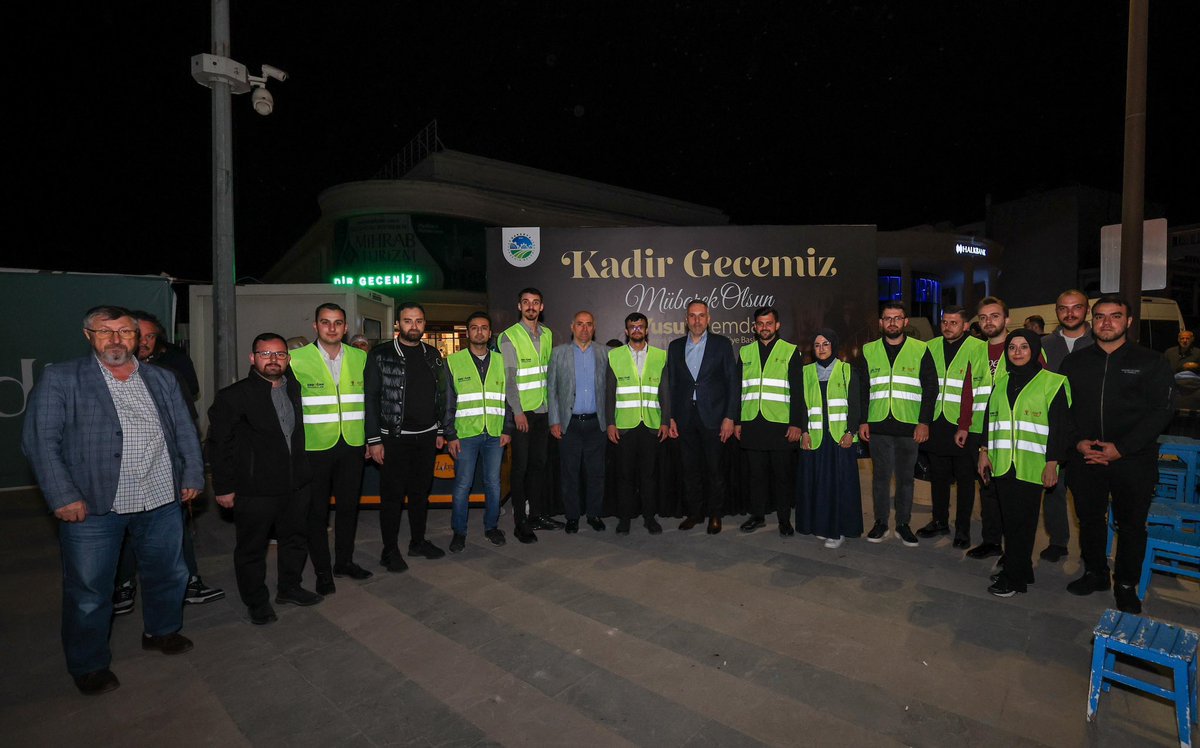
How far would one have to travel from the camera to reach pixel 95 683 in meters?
2.97

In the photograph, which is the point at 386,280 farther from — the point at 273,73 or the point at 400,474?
the point at 400,474

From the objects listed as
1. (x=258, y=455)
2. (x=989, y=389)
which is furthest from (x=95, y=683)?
(x=989, y=389)

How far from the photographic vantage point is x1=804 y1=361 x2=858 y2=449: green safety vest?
501 centimetres

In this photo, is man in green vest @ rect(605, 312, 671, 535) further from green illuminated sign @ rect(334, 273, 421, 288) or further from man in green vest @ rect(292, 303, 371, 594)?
green illuminated sign @ rect(334, 273, 421, 288)

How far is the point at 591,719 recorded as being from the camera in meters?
2.67

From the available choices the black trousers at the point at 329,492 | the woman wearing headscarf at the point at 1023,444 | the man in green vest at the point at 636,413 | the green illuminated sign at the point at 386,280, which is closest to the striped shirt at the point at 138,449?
the black trousers at the point at 329,492

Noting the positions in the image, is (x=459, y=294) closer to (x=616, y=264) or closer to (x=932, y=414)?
(x=616, y=264)

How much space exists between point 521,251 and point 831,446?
3.88 m

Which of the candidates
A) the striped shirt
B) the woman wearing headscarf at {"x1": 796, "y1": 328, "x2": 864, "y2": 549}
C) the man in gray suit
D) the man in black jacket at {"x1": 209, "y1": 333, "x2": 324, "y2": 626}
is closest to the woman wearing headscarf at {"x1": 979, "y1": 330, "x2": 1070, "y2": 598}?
the woman wearing headscarf at {"x1": 796, "y1": 328, "x2": 864, "y2": 549}

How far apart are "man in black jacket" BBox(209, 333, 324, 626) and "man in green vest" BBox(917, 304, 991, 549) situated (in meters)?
4.90

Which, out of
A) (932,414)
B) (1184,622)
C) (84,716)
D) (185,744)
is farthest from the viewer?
(932,414)

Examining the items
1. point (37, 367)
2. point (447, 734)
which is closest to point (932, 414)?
point (447, 734)

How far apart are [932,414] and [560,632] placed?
3.60 m

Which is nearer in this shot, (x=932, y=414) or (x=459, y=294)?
(x=932, y=414)
